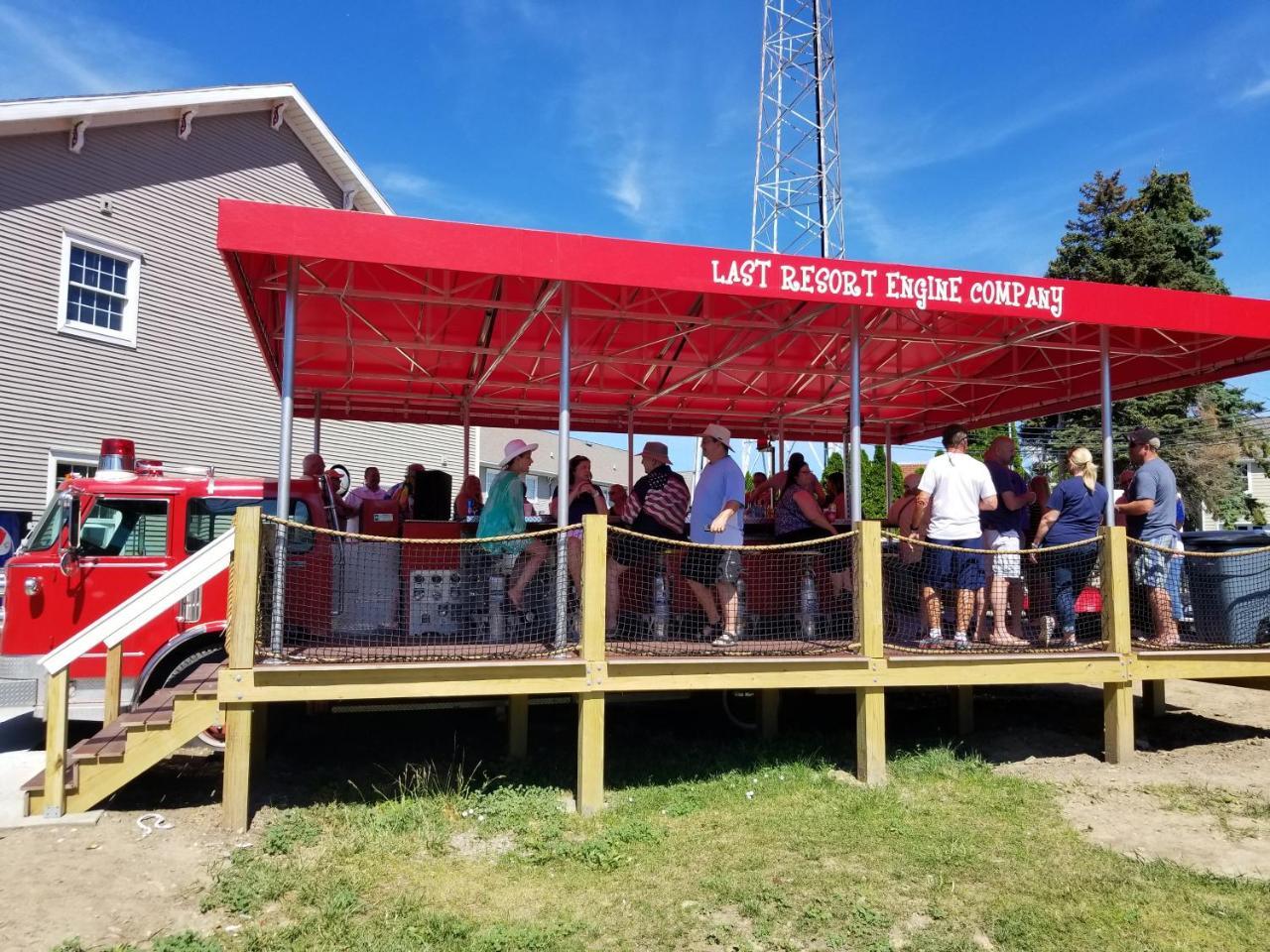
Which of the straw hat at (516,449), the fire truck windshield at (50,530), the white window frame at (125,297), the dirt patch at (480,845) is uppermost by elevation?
the white window frame at (125,297)

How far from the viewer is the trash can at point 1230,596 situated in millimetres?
7156

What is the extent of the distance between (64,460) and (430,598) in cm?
979

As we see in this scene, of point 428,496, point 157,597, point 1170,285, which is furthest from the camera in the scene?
point 1170,285

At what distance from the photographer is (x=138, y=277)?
1400 centimetres

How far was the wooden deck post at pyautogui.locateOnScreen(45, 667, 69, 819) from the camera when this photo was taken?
17.8ft

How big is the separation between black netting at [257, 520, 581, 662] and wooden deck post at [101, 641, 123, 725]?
1747 millimetres

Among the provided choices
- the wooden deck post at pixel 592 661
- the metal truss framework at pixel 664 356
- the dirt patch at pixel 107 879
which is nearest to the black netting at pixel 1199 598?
Result: the metal truss framework at pixel 664 356

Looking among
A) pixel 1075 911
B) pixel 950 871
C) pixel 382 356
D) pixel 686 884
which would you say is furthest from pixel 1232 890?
pixel 382 356

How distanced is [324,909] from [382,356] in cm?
668

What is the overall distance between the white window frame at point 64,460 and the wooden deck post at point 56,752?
8.30 m

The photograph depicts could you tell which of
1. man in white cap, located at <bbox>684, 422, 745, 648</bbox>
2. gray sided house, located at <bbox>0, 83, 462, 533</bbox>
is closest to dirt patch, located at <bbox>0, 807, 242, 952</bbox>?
man in white cap, located at <bbox>684, 422, 745, 648</bbox>

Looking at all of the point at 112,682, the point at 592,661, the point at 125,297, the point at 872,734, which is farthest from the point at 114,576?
the point at 125,297

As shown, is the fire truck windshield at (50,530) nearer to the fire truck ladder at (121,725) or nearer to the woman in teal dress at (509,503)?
the fire truck ladder at (121,725)

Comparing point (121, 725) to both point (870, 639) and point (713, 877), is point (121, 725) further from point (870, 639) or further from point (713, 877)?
point (870, 639)
